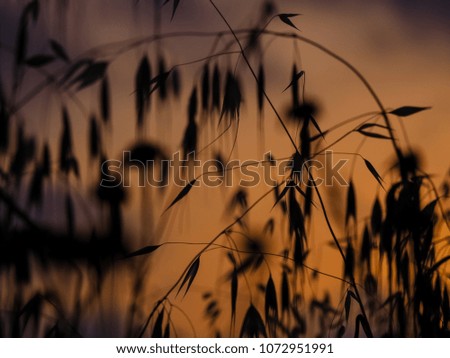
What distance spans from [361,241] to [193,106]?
1.27 feet

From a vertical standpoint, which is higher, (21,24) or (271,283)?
(21,24)

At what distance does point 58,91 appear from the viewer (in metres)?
1.00

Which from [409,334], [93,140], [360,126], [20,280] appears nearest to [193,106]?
[93,140]

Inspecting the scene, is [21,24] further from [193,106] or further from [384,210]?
[384,210]

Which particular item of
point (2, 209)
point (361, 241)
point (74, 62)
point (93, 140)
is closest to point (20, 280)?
point (2, 209)

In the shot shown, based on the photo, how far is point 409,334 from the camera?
3.27 ft

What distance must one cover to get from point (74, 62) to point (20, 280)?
1.29ft

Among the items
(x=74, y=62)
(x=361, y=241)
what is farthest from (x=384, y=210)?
(x=74, y=62)

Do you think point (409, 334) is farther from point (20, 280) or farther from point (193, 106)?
point (20, 280)
